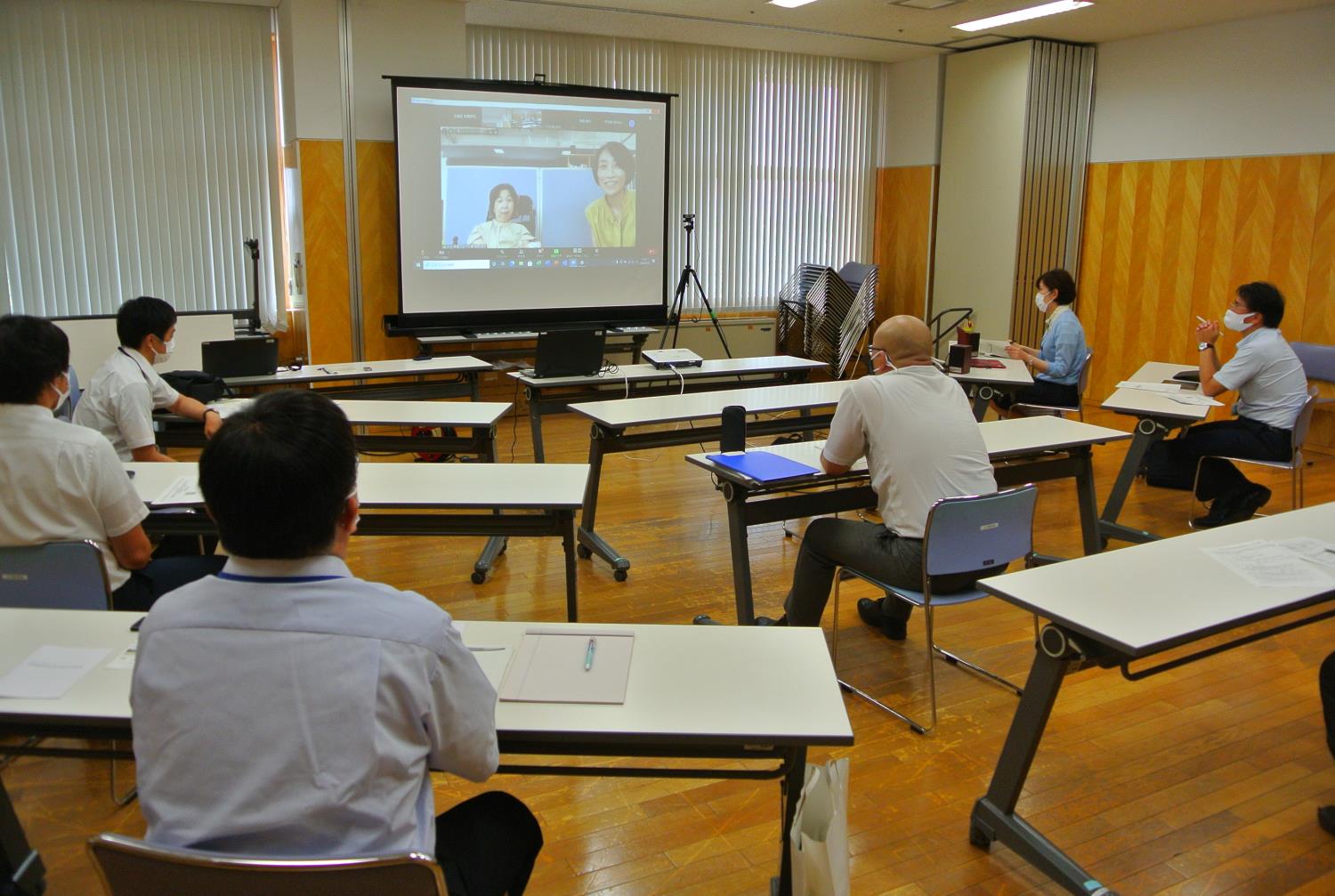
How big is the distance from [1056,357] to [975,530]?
335 cm

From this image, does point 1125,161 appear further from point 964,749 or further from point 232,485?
point 232,485

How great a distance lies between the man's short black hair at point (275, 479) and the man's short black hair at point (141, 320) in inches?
103

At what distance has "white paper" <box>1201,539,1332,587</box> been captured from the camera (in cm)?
235

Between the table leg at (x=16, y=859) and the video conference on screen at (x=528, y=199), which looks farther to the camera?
the video conference on screen at (x=528, y=199)

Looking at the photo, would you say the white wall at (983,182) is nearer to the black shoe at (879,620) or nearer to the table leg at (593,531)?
the table leg at (593,531)

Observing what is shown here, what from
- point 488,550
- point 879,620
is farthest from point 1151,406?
point 488,550

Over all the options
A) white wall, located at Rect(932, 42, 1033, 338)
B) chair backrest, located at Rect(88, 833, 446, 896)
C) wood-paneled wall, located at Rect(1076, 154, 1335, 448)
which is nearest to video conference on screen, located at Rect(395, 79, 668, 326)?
white wall, located at Rect(932, 42, 1033, 338)

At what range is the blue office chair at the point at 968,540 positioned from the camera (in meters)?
2.79

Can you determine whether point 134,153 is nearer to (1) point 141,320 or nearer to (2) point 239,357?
(2) point 239,357

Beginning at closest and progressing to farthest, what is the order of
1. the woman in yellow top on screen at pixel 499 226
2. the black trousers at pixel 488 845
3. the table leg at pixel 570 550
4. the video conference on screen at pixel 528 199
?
the black trousers at pixel 488 845 → the table leg at pixel 570 550 → the video conference on screen at pixel 528 199 → the woman in yellow top on screen at pixel 499 226

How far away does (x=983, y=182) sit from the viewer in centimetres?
853

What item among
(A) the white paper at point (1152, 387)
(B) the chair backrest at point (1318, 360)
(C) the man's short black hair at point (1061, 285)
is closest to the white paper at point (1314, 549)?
→ (A) the white paper at point (1152, 387)

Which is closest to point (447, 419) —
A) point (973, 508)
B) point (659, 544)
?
point (659, 544)

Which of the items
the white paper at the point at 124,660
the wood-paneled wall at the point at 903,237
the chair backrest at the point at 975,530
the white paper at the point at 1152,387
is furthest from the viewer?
the wood-paneled wall at the point at 903,237
